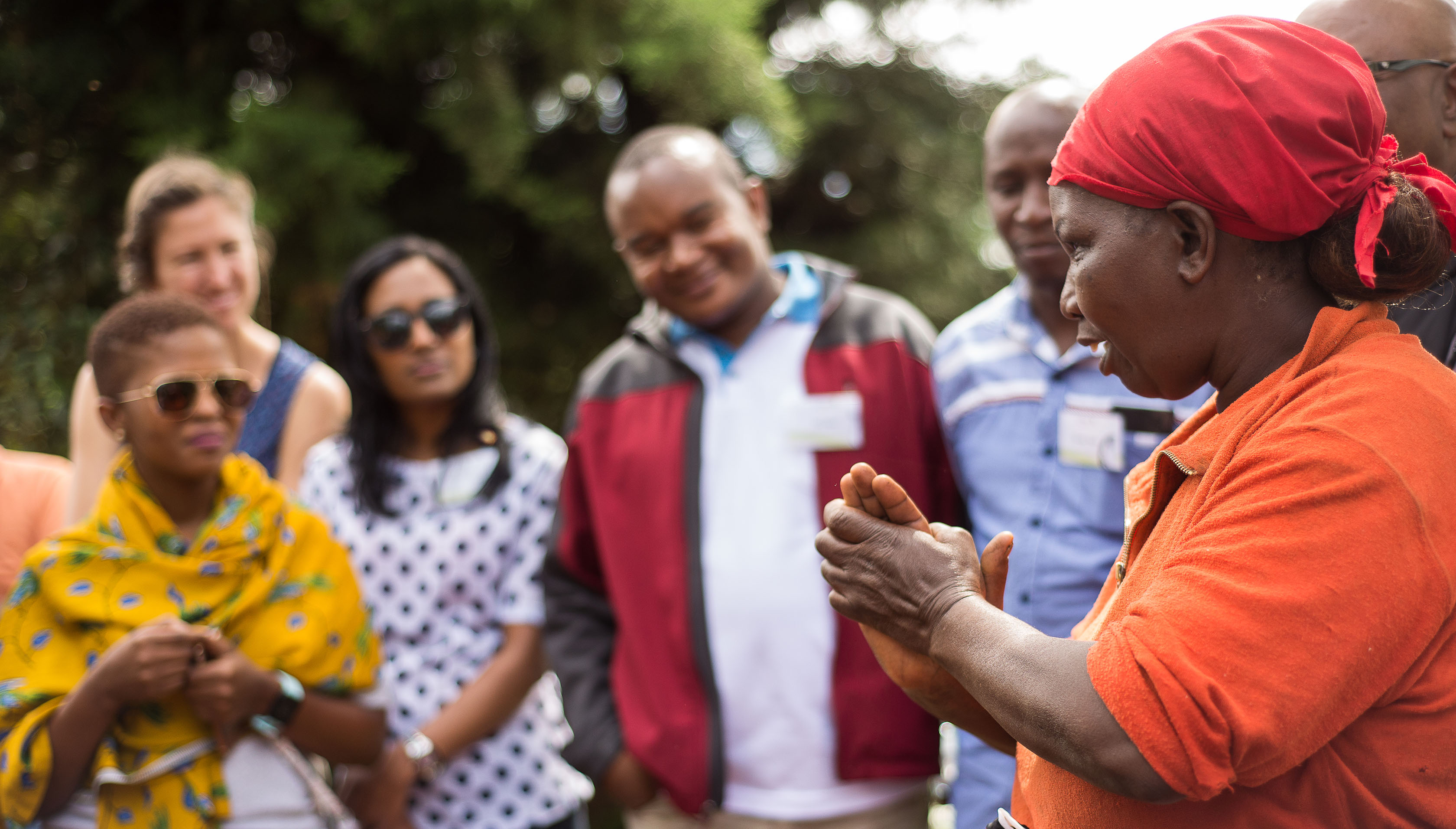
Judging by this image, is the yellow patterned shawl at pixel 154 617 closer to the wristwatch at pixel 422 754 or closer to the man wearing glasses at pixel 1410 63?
the wristwatch at pixel 422 754

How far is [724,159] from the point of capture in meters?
3.10

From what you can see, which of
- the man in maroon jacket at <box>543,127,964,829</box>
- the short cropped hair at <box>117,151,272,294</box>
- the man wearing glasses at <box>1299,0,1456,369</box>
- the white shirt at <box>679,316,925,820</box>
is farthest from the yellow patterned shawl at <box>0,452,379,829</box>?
the man wearing glasses at <box>1299,0,1456,369</box>

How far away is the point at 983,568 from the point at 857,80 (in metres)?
4.42

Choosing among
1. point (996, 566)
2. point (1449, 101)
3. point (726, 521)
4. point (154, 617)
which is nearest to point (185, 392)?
point (154, 617)

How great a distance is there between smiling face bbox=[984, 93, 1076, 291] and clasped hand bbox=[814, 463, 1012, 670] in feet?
4.23

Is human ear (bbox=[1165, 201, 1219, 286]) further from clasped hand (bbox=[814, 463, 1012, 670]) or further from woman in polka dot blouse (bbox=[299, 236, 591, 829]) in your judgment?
woman in polka dot blouse (bbox=[299, 236, 591, 829])

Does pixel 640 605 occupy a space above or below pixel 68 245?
below

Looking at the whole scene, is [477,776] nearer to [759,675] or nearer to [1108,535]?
[759,675]

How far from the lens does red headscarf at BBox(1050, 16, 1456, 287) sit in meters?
1.19

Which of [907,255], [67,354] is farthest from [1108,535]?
[67,354]

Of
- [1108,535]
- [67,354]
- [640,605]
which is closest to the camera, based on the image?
[1108,535]

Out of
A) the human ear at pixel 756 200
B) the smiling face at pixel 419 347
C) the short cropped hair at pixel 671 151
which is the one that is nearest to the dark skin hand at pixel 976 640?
the short cropped hair at pixel 671 151

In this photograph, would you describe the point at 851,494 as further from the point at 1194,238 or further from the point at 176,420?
the point at 176,420

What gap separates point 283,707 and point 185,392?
2.46ft
